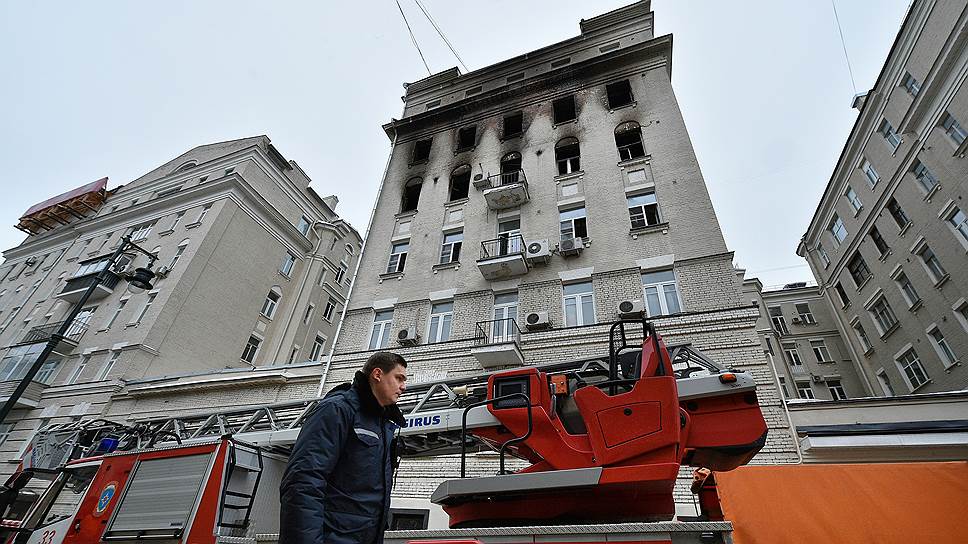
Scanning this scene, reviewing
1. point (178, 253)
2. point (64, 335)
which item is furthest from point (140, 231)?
point (64, 335)

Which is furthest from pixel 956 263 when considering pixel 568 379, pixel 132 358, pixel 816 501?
pixel 132 358

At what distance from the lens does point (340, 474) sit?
274 cm

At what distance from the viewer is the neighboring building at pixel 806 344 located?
90.6ft

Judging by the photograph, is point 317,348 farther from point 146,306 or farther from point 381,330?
point 381,330

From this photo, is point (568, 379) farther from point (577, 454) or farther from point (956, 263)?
point (956, 263)

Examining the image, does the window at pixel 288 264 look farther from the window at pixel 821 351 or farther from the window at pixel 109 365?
the window at pixel 821 351

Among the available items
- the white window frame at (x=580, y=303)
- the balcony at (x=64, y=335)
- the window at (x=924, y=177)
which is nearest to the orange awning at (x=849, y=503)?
the white window frame at (x=580, y=303)

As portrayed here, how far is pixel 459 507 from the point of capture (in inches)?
183

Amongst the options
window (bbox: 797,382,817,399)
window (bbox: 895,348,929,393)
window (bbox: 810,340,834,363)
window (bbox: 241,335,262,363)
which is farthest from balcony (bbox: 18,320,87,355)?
window (bbox: 810,340,834,363)

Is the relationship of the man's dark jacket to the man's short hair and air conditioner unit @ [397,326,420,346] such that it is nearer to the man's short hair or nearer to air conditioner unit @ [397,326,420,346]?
the man's short hair

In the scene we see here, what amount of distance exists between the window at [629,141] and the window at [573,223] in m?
2.97

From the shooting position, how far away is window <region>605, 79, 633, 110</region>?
1787 cm

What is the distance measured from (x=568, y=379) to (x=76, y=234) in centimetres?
4044

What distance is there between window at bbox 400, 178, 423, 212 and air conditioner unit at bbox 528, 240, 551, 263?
7281 mm
